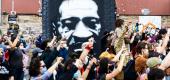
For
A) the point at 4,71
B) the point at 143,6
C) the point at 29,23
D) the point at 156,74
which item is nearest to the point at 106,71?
the point at 156,74

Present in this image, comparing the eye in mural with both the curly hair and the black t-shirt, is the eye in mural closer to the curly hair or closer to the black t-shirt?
the black t-shirt

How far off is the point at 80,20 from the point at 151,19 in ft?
35.2

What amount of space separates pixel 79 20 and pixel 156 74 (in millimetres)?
9564

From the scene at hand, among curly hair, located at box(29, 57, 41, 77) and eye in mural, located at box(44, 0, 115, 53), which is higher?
curly hair, located at box(29, 57, 41, 77)

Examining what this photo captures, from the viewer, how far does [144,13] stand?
28.1 meters

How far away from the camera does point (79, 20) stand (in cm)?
1672

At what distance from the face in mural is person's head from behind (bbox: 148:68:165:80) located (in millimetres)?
9173

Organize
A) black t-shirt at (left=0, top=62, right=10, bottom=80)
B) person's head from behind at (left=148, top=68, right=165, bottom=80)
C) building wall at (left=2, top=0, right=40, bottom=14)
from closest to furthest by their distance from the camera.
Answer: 1. person's head from behind at (left=148, top=68, right=165, bottom=80)
2. black t-shirt at (left=0, top=62, right=10, bottom=80)
3. building wall at (left=2, top=0, right=40, bottom=14)

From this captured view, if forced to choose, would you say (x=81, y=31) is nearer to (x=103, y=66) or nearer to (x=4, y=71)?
(x=4, y=71)

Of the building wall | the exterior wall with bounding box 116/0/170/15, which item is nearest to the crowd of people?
the building wall

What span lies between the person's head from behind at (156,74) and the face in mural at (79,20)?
361 inches

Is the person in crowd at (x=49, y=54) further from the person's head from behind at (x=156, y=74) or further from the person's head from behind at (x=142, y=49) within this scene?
the person's head from behind at (x=156, y=74)

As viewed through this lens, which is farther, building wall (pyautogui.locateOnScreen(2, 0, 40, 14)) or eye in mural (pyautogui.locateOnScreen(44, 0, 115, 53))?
building wall (pyautogui.locateOnScreen(2, 0, 40, 14))

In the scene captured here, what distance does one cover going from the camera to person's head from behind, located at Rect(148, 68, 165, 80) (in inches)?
286
